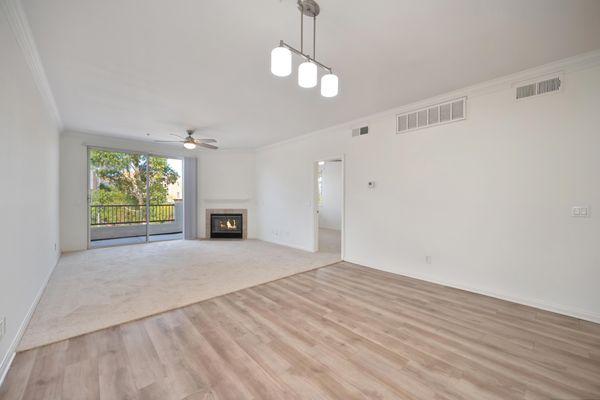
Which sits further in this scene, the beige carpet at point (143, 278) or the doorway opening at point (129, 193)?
the doorway opening at point (129, 193)

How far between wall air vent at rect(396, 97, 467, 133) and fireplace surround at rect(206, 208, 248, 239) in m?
5.11

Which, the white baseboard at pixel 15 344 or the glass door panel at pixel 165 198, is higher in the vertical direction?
the glass door panel at pixel 165 198

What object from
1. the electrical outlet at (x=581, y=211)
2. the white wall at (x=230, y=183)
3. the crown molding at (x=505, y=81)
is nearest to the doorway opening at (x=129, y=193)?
the white wall at (x=230, y=183)

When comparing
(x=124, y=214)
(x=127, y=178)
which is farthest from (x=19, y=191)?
(x=124, y=214)

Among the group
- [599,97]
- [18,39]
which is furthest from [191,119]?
[599,97]

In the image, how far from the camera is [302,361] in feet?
6.40

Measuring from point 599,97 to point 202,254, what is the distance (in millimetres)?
6289

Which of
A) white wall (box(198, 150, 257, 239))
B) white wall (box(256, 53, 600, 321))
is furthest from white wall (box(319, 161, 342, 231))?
white wall (box(256, 53, 600, 321))

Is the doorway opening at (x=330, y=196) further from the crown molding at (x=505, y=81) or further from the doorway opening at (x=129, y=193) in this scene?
the doorway opening at (x=129, y=193)

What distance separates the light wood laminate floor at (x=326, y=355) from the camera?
1.66m

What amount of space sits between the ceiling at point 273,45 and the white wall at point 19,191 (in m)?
0.39

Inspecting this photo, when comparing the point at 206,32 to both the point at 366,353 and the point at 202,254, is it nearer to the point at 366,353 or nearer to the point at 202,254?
the point at 366,353

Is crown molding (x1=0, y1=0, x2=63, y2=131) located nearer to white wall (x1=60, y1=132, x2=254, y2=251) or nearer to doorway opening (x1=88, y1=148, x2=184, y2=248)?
white wall (x1=60, y1=132, x2=254, y2=251)

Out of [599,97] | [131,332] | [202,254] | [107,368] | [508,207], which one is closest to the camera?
[107,368]
